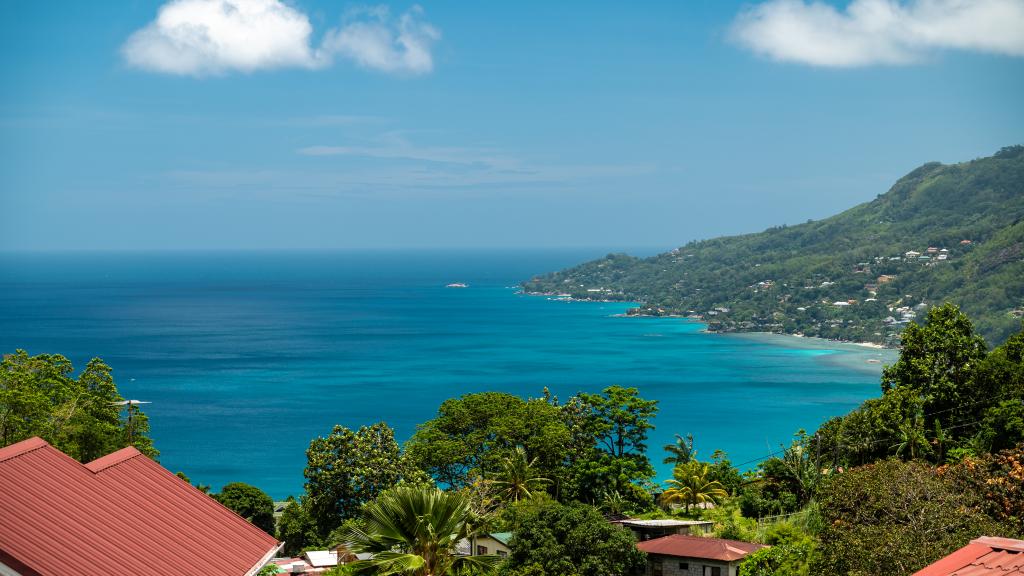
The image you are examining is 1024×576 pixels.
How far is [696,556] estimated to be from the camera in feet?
85.7

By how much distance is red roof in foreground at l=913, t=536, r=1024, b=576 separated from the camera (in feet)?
30.5

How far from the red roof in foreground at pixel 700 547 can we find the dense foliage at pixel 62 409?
54.6 feet

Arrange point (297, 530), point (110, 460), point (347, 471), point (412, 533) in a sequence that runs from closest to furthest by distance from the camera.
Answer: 1. point (110, 460)
2. point (412, 533)
3. point (347, 471)
4. point (297, 530)

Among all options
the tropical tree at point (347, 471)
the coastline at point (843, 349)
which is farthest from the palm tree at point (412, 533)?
the coastline at point (843, 349)

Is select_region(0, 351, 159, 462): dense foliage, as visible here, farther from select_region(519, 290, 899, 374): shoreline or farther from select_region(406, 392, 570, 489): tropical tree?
select_region(519, 290, 899, 374): shoreline

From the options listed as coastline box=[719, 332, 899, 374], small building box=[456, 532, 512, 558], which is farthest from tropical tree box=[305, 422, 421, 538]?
coastline box=[719, 332, 899, 374]

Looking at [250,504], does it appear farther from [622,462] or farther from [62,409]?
[622,462]

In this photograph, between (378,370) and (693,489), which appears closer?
(693,489)

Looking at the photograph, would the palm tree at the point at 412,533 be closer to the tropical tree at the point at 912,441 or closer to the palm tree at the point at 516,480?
the palm tree at the point at 516,480

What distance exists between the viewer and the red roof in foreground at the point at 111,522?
8344 millimetres

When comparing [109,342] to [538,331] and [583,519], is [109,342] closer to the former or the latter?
A: [538,331]

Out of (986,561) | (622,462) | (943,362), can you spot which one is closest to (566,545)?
(622,462)

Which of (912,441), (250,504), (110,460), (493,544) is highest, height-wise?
(110,460)

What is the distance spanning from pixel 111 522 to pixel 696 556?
1943 centimetres
